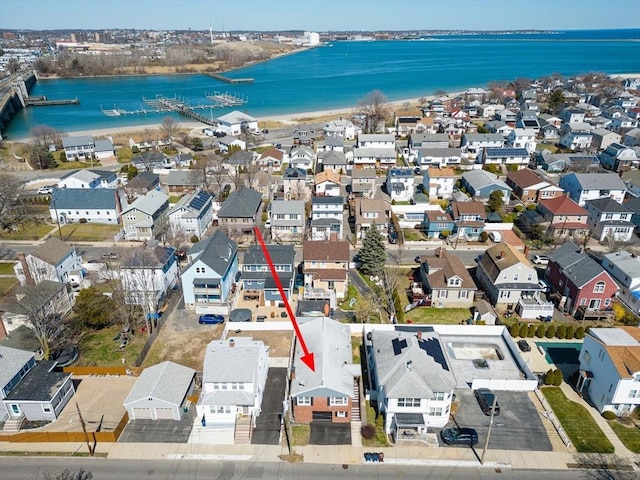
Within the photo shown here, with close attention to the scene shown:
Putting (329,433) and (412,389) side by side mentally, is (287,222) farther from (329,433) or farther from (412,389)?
(412,389)

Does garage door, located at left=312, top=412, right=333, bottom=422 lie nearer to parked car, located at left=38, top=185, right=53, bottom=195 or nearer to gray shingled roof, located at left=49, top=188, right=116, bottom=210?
gray shingled roof, located at left=49, top=188, right=116, bottom=210

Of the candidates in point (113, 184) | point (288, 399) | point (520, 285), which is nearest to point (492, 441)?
point (288, 399)

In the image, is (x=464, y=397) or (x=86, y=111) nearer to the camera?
(x=464, y=397)

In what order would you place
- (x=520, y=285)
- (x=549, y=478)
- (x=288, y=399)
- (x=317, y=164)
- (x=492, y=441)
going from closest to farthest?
(x=549, y=478) < (x=492, y=441) < (x=288, y=399) < (x=520, y=285) < (x=317, y=164)

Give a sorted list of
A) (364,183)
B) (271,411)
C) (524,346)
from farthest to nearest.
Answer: (364,183) → (524,346) → (271,411)

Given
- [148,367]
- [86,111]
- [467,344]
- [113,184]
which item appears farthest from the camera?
[86,111]

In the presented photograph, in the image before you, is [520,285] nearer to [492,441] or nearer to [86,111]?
[492,441]

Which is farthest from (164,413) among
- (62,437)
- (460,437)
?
(460,437)

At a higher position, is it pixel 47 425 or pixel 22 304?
pixel 22 304
